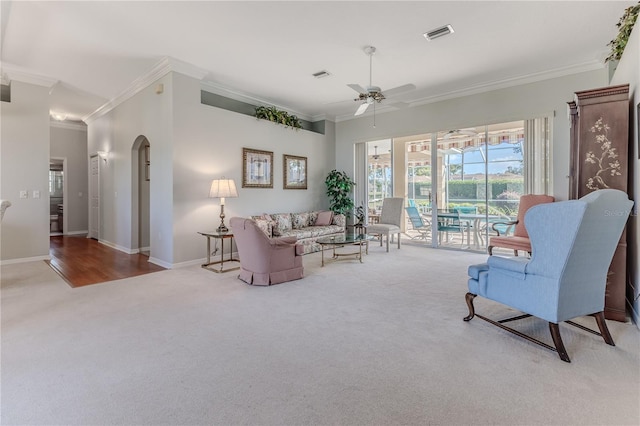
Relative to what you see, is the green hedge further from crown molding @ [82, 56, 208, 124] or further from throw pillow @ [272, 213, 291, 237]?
crown molding @ [82, 56, 208, 124]

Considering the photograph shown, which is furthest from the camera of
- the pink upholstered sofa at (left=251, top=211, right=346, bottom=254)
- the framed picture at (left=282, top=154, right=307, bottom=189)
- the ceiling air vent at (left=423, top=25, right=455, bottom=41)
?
the framed picture at (left=282, top=154, right=307, bottom=189)

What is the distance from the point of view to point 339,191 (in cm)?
758

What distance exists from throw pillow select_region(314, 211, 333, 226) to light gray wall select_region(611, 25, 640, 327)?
15.7 feet

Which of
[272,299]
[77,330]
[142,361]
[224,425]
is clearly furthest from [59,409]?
[272,299]

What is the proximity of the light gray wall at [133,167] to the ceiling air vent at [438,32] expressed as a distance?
12.3ft

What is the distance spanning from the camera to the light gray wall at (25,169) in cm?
512

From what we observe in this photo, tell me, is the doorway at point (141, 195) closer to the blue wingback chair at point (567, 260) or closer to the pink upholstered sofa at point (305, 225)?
the pink upholstered sofa at point (305, 225)

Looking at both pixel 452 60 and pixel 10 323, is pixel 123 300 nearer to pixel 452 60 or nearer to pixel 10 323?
pixel 10 323

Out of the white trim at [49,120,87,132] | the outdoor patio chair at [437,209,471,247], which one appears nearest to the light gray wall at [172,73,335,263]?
the outdoor patio chair at [437,209,471,247]

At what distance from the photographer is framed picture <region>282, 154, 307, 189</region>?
6.82 meters

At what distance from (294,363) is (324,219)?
484 cm

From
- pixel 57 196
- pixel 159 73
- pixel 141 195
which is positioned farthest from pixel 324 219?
pixel 57 196

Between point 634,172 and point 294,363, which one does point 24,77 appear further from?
point 634,172

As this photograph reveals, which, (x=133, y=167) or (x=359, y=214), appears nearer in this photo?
(x=133, y=167)
